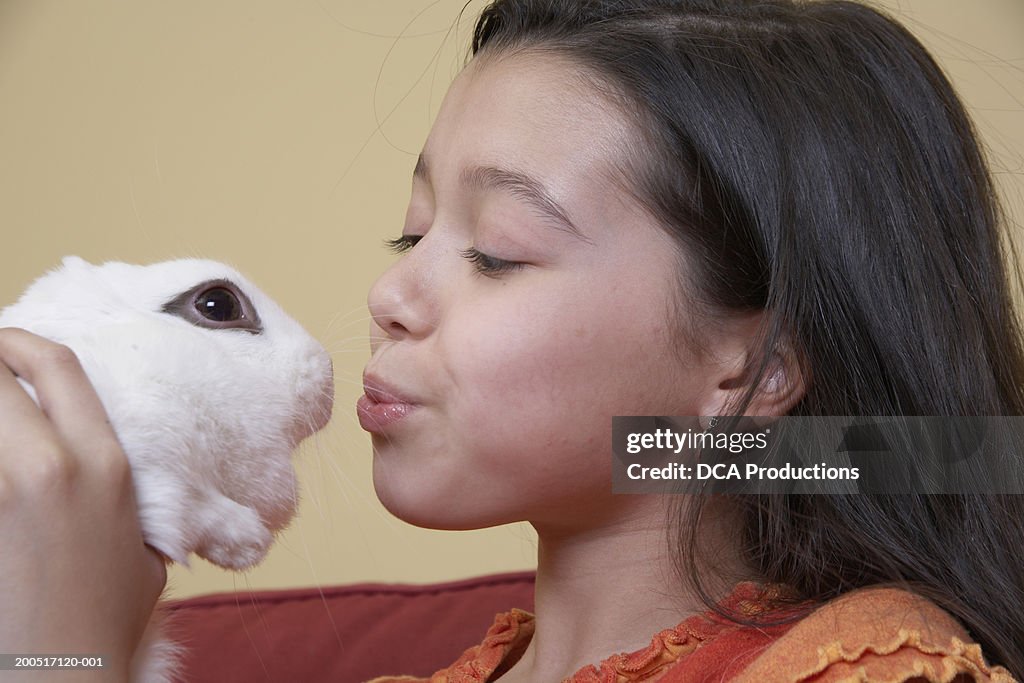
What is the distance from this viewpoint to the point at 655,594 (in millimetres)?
997

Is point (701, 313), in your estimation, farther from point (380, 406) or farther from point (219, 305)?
point (219, 305)

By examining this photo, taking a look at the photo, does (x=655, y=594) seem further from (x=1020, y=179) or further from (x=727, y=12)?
(x=1020, y=179)

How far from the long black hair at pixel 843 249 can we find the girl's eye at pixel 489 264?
123 mm

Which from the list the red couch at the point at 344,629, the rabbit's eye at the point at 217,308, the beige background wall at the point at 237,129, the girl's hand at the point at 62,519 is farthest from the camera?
the beige background wall at the point at 237,129

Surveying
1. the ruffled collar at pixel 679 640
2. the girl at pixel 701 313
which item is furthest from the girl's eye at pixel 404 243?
the ruffled collar at pixel 679 640

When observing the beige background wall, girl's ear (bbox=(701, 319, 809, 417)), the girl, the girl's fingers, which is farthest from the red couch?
the girl's fingers

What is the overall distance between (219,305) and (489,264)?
0.72 feet

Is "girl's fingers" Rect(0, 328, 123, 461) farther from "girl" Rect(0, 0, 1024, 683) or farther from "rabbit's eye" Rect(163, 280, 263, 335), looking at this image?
"girl" Rect(0, 0, 1024, 683)

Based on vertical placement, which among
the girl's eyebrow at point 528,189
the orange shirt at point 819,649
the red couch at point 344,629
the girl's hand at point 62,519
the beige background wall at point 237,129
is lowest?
the red couch at point 344,629

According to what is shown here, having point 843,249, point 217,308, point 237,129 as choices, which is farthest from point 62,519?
point 237,129

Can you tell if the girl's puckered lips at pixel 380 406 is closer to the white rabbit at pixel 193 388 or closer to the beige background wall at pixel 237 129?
the white rabbit at pixel 193 388

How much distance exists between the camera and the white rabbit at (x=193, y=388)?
753 millimetres

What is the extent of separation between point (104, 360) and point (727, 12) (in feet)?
2.09

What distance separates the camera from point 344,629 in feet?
5.26
